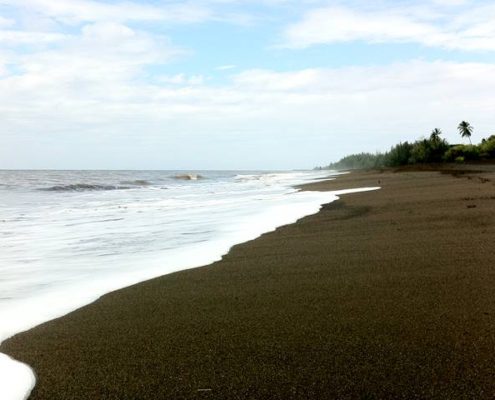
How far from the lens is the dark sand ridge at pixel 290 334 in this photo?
2424mm

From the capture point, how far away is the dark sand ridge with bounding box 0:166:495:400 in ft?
7.95

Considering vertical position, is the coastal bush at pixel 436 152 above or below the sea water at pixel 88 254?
above

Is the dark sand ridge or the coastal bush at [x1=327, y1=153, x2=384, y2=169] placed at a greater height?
the coastal bush at [x1=327, y1=153, x2=384, y2=169]

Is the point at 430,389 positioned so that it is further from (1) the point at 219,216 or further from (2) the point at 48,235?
(1) the point at 219,216

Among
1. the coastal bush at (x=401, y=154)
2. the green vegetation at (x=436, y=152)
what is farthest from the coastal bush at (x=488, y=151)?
the coastal bush at (x=401, y=154)

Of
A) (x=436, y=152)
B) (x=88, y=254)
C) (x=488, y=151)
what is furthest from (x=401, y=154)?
(x=88, y=254)

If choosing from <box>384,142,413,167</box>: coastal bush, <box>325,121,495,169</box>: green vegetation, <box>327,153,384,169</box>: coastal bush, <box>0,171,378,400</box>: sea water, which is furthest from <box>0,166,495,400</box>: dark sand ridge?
<box>327,153,384,169</box>: coastal bush

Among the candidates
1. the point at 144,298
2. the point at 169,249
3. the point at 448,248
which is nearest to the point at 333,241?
the point at 448,248

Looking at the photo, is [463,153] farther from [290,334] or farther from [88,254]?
[290,334]

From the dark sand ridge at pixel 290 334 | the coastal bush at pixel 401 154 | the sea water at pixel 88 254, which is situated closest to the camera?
the dark sand ridge at pixel 290 334

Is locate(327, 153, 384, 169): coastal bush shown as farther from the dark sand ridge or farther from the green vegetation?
the dark sand ridge

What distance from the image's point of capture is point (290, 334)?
3.07 meters

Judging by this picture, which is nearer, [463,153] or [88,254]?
[88,254]

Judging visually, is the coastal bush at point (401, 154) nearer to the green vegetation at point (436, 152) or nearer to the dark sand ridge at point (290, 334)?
the green vegetation at point (436, 152)
